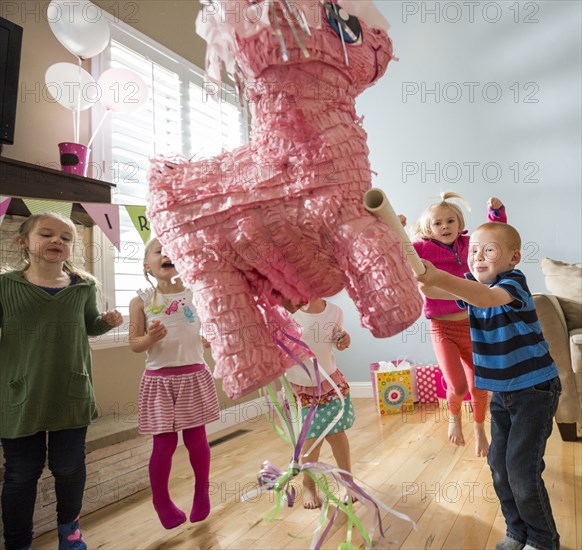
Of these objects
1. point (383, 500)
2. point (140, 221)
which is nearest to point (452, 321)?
point (383, 500)

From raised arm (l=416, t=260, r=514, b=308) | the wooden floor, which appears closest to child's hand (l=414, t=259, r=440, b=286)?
raised arm (l=416, t=260, r=514, b=308)

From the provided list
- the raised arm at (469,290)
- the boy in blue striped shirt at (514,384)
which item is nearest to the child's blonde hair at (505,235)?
the boy in blue striped shirt at (514,384)

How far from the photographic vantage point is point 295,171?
364mm

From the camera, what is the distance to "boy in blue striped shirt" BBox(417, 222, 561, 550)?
3.88 feet

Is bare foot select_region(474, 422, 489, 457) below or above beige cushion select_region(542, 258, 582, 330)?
below

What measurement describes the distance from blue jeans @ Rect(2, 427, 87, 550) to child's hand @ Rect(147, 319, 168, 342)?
32cm

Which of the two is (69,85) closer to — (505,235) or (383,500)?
(505,235)

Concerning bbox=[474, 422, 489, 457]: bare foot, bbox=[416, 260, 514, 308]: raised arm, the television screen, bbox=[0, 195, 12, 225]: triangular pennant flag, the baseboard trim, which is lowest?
bbox=[474, 422, 489, 457]: bare foot

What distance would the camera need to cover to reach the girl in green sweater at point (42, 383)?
134 centimetres

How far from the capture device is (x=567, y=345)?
226 cm

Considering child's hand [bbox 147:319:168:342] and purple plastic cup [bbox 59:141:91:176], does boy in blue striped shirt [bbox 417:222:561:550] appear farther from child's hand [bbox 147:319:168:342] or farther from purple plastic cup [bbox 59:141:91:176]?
purple plastic cup [bbox 59:141:91:176]

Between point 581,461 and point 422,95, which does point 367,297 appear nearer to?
point 581,461

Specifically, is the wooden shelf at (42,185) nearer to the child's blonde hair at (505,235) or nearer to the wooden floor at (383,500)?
the wooden floor at (383,500)

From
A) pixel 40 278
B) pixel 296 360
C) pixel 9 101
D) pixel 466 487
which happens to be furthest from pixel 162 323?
pixel 296 360
